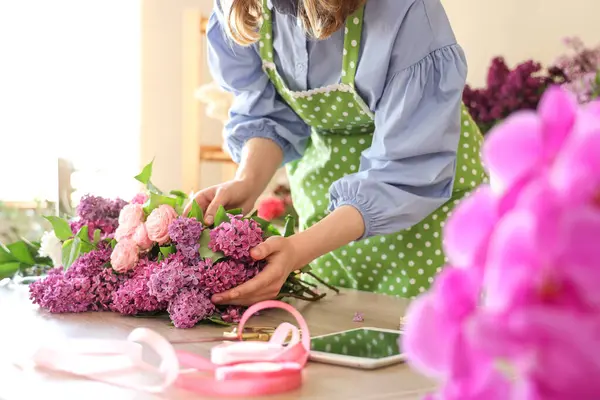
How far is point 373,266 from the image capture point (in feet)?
4.58

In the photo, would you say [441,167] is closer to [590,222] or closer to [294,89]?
[294,89]

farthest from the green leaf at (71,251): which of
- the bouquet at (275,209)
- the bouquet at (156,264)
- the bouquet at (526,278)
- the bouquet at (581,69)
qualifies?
the bouquet at (275,209)

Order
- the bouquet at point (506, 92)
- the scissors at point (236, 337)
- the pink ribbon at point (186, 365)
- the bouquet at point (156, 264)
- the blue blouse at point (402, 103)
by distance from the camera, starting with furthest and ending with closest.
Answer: the bouquet at point (506, 92) → the blue blouse at point (402, 103) → the bouquet at point (156, 264) → the scissors at point (236, 337) → the pink ribbon at point (186, 365)

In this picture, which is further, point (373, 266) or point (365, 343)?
point (373, 266)

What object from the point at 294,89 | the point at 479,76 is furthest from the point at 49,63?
the point at 294,89

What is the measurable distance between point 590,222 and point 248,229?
2.63 ft

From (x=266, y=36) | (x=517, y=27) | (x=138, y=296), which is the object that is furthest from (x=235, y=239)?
(x=517, y=27)

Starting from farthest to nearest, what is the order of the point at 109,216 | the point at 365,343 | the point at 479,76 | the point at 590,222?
1. the point at 479,76
2. the point at 109,216
3. the point at 365,343
4. the point at 590,222

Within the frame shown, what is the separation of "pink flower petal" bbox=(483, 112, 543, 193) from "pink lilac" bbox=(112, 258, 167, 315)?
2.50 feet

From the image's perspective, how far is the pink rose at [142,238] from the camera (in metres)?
1.07

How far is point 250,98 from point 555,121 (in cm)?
119

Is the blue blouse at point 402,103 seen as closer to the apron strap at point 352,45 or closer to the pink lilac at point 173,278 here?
the apron strap at point 352,45

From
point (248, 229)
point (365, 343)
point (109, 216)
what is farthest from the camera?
point (109, 216)

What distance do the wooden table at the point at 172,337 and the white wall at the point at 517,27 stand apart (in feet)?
4.02
